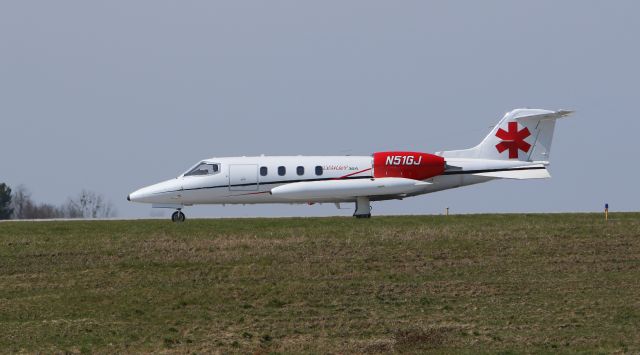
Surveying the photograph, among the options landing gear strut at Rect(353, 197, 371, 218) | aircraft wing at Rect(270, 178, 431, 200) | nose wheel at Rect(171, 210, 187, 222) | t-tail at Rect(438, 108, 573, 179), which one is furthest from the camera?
t-tail at Rect(438, 108, 573, 179)

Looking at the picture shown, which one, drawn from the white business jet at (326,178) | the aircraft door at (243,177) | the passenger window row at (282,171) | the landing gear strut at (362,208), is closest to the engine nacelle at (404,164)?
the white business jet at (326,178)

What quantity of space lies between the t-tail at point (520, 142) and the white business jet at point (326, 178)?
40 centimetres

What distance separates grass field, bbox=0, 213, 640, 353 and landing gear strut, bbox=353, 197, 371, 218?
20.9 ft

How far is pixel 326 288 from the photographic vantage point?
33656 millimetres

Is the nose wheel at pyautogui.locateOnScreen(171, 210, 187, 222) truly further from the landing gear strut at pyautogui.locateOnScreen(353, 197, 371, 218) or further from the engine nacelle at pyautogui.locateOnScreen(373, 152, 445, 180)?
the engine nacelle at pyautogui.locateOnScreen(373, 152, 445, 180)

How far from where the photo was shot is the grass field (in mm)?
28094

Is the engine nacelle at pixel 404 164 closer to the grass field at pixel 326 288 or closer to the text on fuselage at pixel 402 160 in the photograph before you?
the text on fuselage at pixel 402 160

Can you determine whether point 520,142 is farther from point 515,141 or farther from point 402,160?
point 402,160

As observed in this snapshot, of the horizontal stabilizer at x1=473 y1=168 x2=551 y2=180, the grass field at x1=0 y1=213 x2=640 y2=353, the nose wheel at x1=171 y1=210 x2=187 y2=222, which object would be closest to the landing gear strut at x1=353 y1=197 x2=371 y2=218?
the horizontal stabilizer at x1=473 y1=168 x2=551 y2=180

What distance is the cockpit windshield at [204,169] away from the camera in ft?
173

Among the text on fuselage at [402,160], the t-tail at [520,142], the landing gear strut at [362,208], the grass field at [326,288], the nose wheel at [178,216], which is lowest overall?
the grass field at [326,288]

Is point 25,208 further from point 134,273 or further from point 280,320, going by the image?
point 280,320

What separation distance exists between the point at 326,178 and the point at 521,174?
9.05 m

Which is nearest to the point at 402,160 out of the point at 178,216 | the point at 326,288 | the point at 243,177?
the point at 243,177
